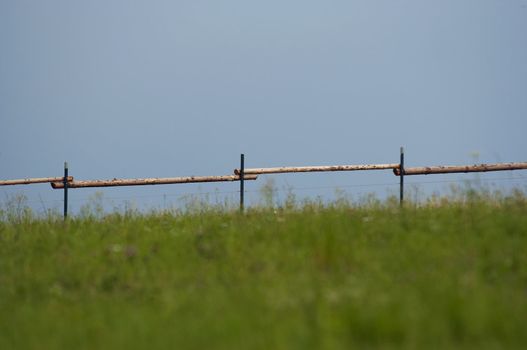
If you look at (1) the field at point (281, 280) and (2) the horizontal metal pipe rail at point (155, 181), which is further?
(2) the horizontal metal pipe rail at point (155, 181)

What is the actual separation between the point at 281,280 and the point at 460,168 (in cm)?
1063

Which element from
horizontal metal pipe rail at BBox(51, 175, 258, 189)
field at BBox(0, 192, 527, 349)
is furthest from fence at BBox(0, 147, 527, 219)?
field at BBox(0, 192, 527, 349)

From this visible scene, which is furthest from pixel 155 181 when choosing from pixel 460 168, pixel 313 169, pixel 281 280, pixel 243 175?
pixel 281 280

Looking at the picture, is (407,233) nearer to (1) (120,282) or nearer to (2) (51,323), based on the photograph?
(1) (120,282)

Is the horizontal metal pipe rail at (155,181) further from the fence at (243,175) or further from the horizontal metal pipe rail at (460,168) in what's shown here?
the horizontal metal pipe rail at (460,168)

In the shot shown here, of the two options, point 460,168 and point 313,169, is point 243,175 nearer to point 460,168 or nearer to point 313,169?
point 313,169

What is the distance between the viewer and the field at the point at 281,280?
16.8 feet

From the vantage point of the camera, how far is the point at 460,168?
16.0 meters

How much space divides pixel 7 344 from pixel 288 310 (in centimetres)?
241

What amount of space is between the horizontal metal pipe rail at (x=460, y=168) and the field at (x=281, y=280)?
5.01m

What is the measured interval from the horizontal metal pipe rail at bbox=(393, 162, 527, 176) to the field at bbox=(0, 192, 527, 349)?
501 centimetres

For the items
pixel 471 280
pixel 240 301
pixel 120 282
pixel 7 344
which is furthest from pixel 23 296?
pixel 471 280

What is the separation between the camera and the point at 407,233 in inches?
332

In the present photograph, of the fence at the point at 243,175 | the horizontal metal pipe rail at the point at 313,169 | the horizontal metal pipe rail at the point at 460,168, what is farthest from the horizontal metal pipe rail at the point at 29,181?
the horizontal metal pipe rail at the point at 460,168
